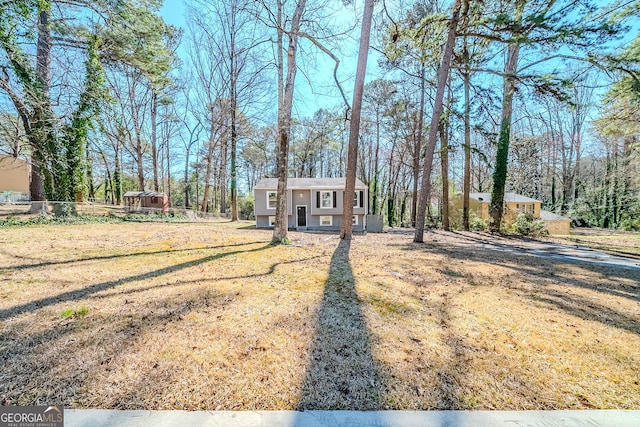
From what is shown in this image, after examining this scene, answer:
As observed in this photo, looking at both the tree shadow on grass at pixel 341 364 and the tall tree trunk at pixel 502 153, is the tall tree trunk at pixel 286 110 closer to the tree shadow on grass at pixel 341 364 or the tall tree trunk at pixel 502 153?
the tree shadow on grass at pixel 341 364

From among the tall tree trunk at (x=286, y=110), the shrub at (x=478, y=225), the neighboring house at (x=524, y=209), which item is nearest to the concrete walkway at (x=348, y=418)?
the tall tree trunk at (x=286, y=110)

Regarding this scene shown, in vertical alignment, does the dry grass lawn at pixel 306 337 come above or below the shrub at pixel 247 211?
below

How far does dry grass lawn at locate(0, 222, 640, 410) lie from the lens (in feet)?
6.09

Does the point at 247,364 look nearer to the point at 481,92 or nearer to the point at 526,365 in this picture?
the point at 526,365

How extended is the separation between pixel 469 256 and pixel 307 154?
21.1 m

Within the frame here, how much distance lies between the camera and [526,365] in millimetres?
2244

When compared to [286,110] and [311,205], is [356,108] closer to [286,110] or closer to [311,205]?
[286,110]

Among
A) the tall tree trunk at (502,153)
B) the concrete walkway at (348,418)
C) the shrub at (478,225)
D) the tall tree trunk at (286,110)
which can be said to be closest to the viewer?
the concrete walkway at (348,418)

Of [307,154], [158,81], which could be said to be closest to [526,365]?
[158,81]

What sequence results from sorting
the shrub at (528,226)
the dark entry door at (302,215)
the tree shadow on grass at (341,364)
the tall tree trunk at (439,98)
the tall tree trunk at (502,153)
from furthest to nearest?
the dark entry door at (302,215), the shrub at (528,226), the tall tree trunk at (502,153), the tall tree trunk at (439,98), the tree shadow on grass at (341,364)

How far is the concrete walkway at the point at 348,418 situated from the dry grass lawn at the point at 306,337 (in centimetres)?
7

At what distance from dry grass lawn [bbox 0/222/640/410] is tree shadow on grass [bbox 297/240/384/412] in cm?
1

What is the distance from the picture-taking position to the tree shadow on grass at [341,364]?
71.1 inches

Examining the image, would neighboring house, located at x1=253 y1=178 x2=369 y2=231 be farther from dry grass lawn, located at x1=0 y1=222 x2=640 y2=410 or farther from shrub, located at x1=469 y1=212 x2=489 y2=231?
dry grass lawn, located at x1=0 y1=222 x2=640 y2=410
